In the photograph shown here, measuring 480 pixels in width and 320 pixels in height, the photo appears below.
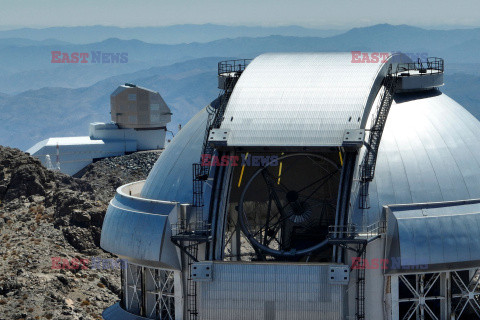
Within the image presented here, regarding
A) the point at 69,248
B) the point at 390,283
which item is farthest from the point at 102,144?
the point at 390,283

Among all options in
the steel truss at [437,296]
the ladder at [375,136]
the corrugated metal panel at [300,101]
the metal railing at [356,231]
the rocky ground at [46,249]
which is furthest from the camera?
the rocky ground at [46,249]

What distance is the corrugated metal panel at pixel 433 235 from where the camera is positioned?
133 feet

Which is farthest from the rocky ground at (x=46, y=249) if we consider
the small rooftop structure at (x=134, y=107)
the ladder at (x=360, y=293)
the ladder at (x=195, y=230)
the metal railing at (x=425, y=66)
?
the small rooftop structure at (x=134, y=107)

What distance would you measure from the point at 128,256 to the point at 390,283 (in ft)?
36.4

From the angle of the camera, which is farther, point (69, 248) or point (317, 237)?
point (69, 248)

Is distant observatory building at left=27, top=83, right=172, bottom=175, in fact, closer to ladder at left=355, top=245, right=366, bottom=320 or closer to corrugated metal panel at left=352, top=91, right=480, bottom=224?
corrugated metal panel at left=352, top=91, right=480, bottom=224

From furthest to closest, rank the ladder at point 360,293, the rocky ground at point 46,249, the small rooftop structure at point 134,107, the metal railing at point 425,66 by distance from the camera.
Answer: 1. the small rooftop structure at point 134,107
2. the rocky ground at point 46,249
3. the metal railing at point 425,66
4. the ladder at point 360,293

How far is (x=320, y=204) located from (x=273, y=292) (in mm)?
8047

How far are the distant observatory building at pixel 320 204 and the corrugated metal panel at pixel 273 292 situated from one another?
0.05 m

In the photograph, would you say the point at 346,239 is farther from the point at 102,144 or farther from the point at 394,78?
the point at 102,144

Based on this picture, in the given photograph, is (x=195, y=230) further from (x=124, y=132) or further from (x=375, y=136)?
(x=124, y=132)

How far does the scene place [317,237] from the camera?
1890 inches

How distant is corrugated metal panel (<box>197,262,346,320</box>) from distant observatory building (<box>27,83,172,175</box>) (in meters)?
69.4

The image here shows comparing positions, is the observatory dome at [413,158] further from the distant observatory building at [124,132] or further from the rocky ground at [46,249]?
the distant observatory building at [124,132]
